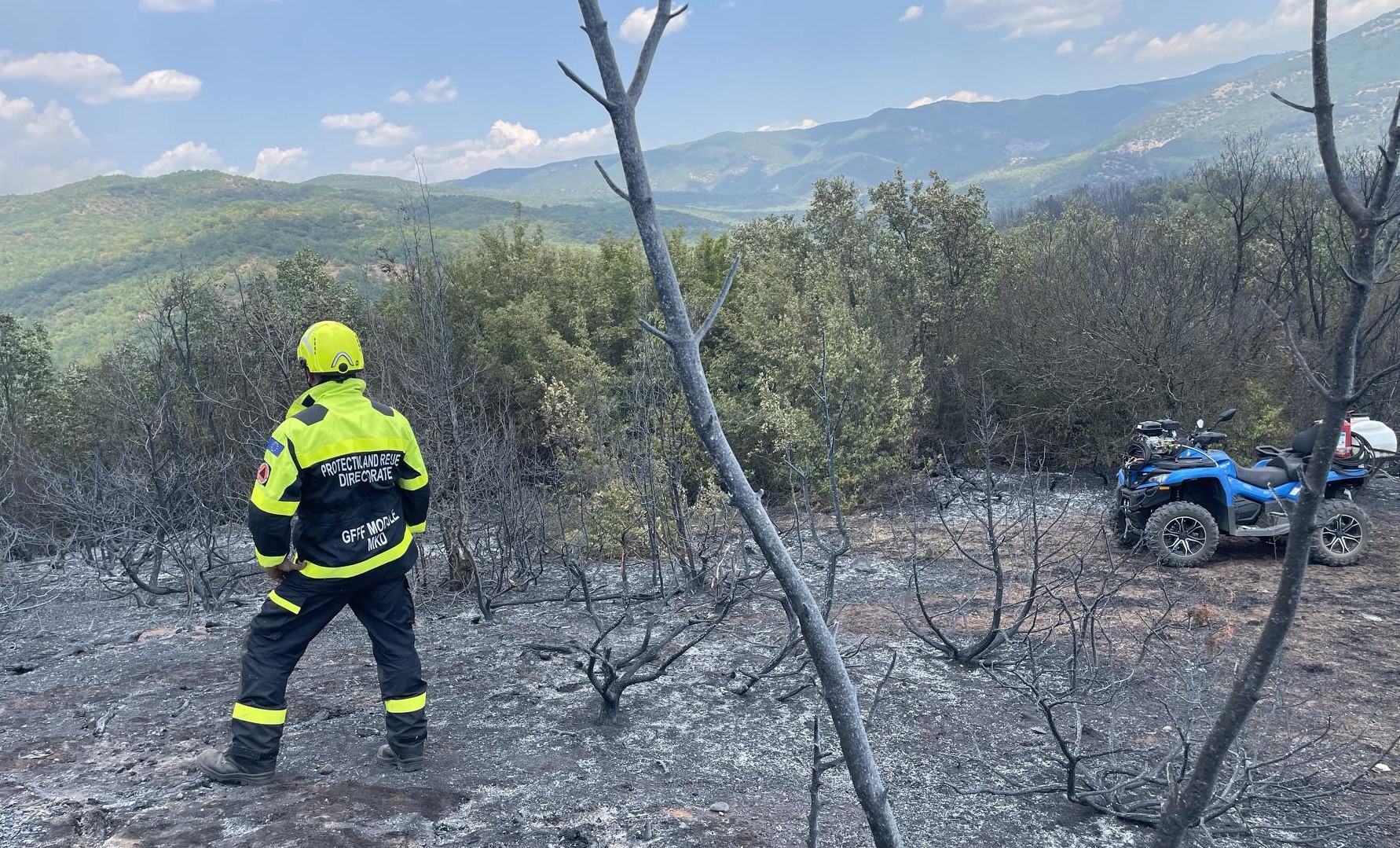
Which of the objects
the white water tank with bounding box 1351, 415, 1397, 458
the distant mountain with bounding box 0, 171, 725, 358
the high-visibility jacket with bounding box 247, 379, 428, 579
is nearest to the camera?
the high-visibility jacket with bounding box 247, 379, 428, 579

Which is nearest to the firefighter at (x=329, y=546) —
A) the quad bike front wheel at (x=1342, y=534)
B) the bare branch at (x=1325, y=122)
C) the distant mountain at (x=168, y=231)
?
the bare branch at (x=1325, y=122)

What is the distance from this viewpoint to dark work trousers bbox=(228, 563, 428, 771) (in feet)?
11.8

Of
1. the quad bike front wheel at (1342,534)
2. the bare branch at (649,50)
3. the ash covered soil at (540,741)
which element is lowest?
the quad bike front wheel at (1342,534)

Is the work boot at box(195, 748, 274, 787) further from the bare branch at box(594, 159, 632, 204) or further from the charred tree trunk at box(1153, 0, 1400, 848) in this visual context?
the charred tree trunk at box(1153, 0, 1400, 848)

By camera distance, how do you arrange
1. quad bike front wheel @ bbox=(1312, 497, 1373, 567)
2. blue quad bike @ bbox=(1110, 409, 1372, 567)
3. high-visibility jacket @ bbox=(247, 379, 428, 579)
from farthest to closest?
blue quad bike @ bbox=(1110, 409, 1372, 567) < quad bike front wheel @ bbox=(1312, 497, 1373, 567) < high-visibility jacket @ bbox=(247, 379, 428, 579)

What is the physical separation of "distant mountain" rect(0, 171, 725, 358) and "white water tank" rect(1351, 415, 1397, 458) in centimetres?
3197

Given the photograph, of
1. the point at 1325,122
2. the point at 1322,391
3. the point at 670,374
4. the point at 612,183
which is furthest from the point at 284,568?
the point at 670,374

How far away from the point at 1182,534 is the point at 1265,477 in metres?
1.03

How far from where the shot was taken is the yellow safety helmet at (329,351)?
375 centimetres

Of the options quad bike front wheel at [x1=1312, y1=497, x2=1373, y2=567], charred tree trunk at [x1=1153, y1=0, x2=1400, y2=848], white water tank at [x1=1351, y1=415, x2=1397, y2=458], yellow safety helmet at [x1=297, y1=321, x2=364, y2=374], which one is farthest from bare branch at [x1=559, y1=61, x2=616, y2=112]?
white water tank at [x1=1351, y1=415, x2=1397, y2=458]

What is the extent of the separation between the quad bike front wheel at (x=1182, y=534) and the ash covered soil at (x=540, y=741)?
1.00 m

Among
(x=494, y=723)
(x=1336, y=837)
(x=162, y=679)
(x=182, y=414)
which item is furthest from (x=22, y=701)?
(x=182, y=414)

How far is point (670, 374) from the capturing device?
8.80 meters

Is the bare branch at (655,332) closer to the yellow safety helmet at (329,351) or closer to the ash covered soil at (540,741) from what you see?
the ash covered soil at (540,741)
